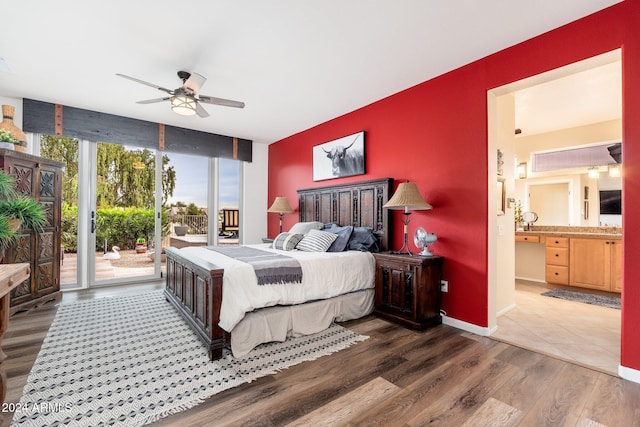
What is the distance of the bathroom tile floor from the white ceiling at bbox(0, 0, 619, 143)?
279 cm

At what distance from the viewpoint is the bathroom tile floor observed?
2508 mm

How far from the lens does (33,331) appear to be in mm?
2896

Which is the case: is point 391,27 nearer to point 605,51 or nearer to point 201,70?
point 605,51

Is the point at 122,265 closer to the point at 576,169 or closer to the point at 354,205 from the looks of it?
the point at 354,205

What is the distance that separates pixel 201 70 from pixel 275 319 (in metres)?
2.80

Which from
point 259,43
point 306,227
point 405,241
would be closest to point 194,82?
point 259,43

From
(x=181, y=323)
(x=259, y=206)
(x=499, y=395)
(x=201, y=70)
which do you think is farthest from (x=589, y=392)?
(x=259, y=206)

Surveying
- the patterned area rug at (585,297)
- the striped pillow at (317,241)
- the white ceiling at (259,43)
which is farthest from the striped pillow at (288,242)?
the patterned area rug at (585,297)

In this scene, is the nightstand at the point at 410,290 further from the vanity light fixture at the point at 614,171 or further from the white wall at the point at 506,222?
the vanity light fixture at the point at 614,171

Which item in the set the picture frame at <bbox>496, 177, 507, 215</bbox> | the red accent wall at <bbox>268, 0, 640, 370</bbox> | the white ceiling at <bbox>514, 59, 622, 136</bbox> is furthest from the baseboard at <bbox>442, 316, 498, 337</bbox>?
the white ceiling at <bbox>514, 59, 622, 136</bbox>

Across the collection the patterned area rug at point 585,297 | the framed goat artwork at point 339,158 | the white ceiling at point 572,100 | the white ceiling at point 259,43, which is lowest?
the patterned area rug at point 585,297

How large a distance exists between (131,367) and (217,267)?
36.8 inches

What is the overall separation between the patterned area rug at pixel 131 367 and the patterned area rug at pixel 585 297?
348cm

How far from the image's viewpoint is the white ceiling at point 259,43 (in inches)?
91.6
